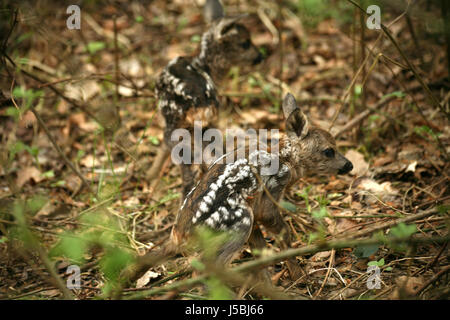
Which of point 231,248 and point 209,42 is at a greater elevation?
point 209,42

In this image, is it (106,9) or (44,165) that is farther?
(106,9)

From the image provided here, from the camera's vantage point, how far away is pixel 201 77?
235 inches

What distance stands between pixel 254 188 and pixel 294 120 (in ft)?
2.98

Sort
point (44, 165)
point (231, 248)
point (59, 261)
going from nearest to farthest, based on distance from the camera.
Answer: point (231, 248)
point (59, 261)
point (44, 165)

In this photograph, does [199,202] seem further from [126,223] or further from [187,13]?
[187,13]

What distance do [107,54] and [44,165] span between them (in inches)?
123

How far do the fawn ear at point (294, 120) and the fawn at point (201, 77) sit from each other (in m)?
1.05

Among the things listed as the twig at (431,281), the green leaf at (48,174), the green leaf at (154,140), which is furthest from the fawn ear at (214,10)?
the twig at (431,281)

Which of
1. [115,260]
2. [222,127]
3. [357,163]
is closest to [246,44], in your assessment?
[222,127]

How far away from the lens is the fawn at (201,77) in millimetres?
5520

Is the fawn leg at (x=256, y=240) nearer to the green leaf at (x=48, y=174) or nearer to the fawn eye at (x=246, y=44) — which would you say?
the green leaf at (x=48, y=174)

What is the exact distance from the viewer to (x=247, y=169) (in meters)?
4.37
